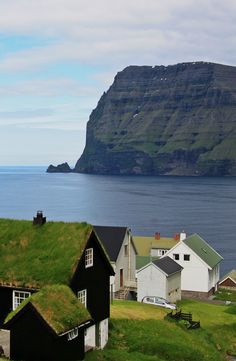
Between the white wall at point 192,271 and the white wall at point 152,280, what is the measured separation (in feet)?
38.7

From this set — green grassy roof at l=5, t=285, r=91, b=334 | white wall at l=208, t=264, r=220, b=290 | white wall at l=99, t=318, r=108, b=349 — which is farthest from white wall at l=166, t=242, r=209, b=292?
green grassy roof at l=5, t=285, r=91, b=334

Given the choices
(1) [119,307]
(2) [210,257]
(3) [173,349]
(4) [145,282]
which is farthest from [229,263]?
(3) [173,349]

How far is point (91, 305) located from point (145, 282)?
28.5 m

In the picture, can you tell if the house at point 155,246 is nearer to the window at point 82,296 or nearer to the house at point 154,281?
the house at point 154,281

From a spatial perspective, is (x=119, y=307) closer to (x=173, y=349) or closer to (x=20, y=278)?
(x=173, y=349)

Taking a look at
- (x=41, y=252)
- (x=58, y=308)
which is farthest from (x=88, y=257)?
(x=58, y=308)

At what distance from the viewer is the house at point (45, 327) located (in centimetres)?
2939

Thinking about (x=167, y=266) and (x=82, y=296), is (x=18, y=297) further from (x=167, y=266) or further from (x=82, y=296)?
(x=167, y=266)

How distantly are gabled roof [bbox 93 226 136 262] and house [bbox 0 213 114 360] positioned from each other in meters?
27.7

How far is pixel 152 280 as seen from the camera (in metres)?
64.0

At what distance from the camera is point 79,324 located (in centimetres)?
3042

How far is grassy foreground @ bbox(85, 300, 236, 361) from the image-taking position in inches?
1442

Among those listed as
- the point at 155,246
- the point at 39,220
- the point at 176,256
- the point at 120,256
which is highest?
the point at 39,220

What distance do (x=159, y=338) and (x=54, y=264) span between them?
1058cm
